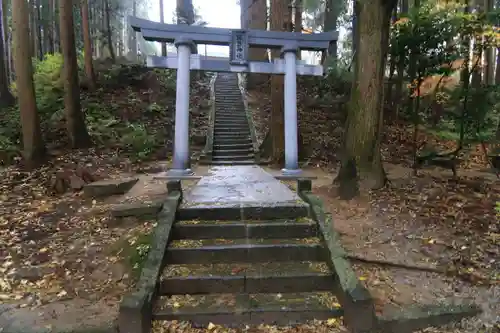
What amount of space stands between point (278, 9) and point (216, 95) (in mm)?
8156

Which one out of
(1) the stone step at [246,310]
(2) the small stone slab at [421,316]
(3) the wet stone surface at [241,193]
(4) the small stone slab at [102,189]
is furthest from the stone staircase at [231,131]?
(2) the small stone slab at [421,316]

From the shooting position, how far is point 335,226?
554 centimetres

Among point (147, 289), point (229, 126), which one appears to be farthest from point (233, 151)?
point (147, 289)

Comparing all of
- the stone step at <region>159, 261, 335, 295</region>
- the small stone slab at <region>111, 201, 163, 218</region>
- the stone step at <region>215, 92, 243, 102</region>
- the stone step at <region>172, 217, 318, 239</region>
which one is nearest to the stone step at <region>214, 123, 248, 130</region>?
the stone step at <region>215, 92, 243, 102</region>

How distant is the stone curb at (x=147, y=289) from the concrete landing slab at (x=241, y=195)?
20.4 inches

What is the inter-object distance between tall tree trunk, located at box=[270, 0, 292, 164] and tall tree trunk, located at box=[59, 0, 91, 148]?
5693 mm

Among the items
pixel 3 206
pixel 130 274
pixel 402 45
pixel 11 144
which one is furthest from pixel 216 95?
pixel 130 274

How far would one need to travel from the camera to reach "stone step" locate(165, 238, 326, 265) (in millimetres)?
4520

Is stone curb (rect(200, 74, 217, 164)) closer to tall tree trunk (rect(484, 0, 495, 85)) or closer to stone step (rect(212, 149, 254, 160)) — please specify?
stone step (rect(212, 149, 254, 160))

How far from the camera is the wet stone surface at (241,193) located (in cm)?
540

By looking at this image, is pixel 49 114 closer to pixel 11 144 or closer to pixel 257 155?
pixel 11 144

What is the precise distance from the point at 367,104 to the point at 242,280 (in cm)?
401

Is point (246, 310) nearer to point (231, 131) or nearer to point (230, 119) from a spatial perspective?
point (231, 131)

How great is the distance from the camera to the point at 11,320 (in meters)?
3.66
